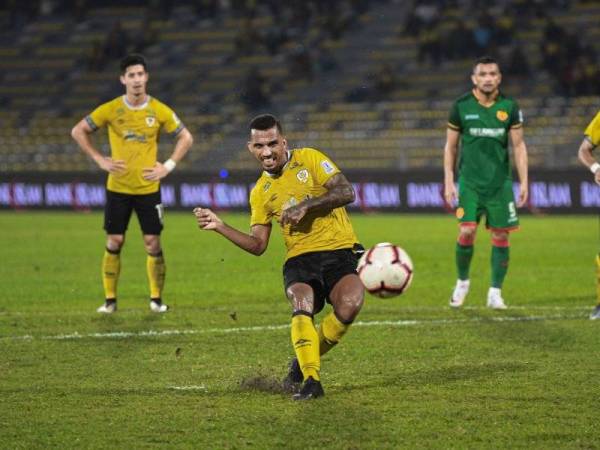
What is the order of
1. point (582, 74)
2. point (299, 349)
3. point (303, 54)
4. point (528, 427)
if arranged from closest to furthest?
1. point (528, 427)
2. point (299, 349)
3. point (582, 74)
4. point (303, 54)

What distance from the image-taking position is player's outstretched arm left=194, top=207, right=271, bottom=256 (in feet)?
22.2

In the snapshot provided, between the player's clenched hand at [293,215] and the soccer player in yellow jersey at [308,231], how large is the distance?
19 cm

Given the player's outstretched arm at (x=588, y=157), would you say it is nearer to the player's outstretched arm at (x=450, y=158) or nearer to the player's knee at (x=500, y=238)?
the player's outstretched arm at (x=450, y=158)

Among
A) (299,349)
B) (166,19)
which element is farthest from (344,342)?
(166,19)

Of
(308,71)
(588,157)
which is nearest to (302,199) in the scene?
(588,157)

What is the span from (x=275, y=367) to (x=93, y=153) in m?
4.42

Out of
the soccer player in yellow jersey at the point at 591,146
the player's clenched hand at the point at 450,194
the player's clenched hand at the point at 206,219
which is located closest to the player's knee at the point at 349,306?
the player's clenched hand at the point at 206,219

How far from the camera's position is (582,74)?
29.7 meters

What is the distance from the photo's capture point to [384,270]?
25.2 ft

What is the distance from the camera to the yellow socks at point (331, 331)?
281 inches

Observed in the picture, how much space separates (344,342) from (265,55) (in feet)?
94.5

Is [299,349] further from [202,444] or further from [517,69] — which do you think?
[517,69]

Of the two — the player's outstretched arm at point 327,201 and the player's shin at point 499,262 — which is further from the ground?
the player's outstretched arm at point 327,201

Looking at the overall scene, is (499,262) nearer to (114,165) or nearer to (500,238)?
(500,238)
